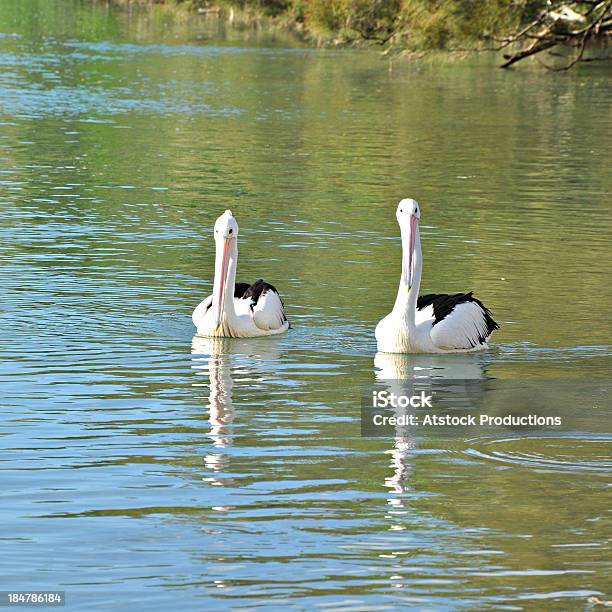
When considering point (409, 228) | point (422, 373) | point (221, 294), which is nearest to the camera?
point (422, 373)

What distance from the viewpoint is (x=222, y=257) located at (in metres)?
11.3

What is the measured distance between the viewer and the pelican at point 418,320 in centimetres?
1070

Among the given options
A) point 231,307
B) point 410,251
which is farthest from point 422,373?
point 231,307

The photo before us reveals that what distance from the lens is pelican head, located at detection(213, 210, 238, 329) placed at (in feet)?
36.4

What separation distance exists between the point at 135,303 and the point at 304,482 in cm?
536

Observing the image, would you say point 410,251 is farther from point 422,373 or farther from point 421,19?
point 421,19

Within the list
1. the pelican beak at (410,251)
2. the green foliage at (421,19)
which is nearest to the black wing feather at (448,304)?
the pelican beak at (410,251)

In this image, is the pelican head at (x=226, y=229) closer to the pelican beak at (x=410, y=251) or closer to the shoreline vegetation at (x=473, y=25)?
the pelican beak at (x=410, y=251)

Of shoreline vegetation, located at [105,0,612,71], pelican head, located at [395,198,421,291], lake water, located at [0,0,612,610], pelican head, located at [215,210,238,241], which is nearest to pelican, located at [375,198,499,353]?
pelican head, located at [395,198,421,291]

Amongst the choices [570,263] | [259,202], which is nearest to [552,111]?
[259,202]

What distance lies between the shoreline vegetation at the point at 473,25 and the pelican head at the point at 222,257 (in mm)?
30591

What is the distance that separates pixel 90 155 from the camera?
78.8 feet

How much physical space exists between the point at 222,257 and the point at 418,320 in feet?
4.95

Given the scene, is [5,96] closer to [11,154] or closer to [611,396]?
[11,154]
